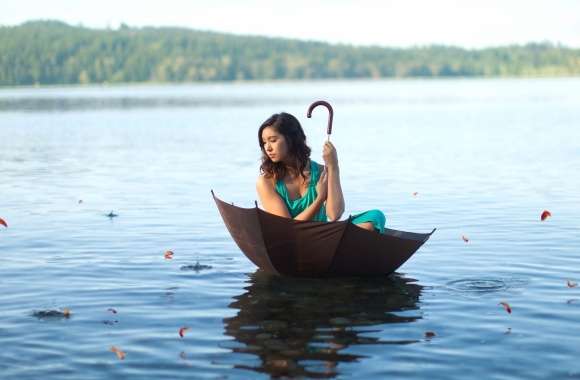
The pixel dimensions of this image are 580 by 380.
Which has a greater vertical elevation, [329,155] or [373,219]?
[329,155]

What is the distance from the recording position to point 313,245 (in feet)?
34.6

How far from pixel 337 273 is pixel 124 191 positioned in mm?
11184

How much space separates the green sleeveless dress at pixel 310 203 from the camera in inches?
420

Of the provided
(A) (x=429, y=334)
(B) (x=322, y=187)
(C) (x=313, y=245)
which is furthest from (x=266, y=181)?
(A) (x=429, y=334)

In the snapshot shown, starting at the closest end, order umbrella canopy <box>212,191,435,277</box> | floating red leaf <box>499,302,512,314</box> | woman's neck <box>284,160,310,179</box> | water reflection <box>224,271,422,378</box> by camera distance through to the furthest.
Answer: water reflection <box>224,271,422,378</box>, floating red leaf <box>499,302,512,314</box>, umbrella canopy <box>212,191,435,277</box>, woman's neck <box>284,160,310,179</box>

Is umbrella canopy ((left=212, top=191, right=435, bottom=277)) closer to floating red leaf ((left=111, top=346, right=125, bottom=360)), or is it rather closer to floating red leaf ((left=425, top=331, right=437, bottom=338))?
floating red leaf ((left=425, top=331, right=437, bottom=338))

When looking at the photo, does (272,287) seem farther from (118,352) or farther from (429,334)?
(118,352)

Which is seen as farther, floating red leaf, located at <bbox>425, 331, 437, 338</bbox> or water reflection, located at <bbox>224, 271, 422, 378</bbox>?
floating red leaf, located at <bbox>425, 331, 437, 338</bbox>


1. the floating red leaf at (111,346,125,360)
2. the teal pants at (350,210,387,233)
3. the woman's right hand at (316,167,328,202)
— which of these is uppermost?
the woman's right hand at (316,167,328,202)

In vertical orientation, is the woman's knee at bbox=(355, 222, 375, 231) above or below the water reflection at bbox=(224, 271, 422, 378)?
above

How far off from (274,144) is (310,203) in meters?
0.79

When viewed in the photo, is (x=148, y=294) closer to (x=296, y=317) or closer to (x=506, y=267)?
(x=296, y=317)

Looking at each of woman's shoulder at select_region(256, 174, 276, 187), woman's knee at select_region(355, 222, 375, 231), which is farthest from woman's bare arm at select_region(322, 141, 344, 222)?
woman's shoulder at select_region(256, 174, 276, 187)

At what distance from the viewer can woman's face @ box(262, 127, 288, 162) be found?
10461 millimetres
